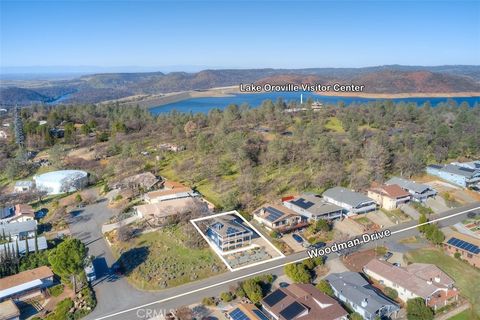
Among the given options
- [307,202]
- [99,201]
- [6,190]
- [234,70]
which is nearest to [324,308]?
[307,202]

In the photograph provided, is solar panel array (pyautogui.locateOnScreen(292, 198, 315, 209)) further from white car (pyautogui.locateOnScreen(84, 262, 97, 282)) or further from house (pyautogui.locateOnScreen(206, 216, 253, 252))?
white car (pyautogui.locateOnScreen(84, 262, 97, 282))

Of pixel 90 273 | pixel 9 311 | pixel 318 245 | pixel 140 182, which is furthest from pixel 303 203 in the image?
pixel 9 311

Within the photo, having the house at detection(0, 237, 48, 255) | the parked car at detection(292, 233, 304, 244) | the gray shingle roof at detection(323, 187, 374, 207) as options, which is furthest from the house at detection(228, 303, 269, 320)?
the gray shingle roof at detection(323, 187, 374, 207)

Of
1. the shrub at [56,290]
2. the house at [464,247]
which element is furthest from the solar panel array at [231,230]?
the house at [464,247]

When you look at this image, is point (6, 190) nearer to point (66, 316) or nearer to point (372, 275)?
point (66, 316)

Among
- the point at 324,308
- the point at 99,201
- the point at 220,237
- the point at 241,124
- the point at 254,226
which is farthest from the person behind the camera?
the point at 241,124

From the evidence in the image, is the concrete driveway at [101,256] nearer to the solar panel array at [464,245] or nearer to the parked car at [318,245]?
the parked car at [318,245]

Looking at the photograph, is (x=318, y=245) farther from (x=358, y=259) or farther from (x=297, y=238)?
(x=358, y=259)
